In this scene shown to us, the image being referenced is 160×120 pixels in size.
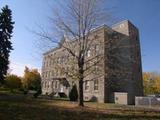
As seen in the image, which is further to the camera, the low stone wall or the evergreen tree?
the evergreen tree

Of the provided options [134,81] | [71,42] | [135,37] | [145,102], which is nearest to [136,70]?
[134,81]

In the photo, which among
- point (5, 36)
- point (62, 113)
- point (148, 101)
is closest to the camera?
point (62, 113)

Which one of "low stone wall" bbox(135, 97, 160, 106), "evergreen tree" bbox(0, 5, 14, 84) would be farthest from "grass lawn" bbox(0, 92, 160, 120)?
"evergreen tree" bbox(0, 5, 14, 84)

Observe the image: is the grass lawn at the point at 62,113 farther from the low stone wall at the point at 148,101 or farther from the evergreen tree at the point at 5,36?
the evergreen tree at the point at 5,36

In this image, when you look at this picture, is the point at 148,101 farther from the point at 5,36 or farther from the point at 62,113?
the point at 5,36

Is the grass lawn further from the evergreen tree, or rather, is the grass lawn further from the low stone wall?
the evergreen tree

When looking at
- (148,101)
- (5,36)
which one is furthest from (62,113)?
(5,36)

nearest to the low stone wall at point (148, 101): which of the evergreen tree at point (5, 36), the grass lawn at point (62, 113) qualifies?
the grass lawn at point (62, 113)

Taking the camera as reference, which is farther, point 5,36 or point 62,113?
point 5,36

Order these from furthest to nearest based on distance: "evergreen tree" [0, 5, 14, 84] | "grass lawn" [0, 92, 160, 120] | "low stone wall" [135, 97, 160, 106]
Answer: "evergreen tree" [0, 5, 14, 84]
"low stone wall" [135, 97, 160, 106]
"grass lawn" [0, 92, 160, 120]

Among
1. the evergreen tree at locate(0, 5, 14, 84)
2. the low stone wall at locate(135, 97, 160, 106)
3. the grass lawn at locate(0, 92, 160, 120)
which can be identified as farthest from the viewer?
the evergreen tree at locate(0, 5, 14, 84)

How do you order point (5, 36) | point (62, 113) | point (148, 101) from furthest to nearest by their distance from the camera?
1. point (5, 36)
2. point (148, 101)
3. point (62, 113)

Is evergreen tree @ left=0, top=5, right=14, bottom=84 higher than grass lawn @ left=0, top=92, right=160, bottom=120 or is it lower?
higher

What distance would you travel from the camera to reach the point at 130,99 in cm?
3369
